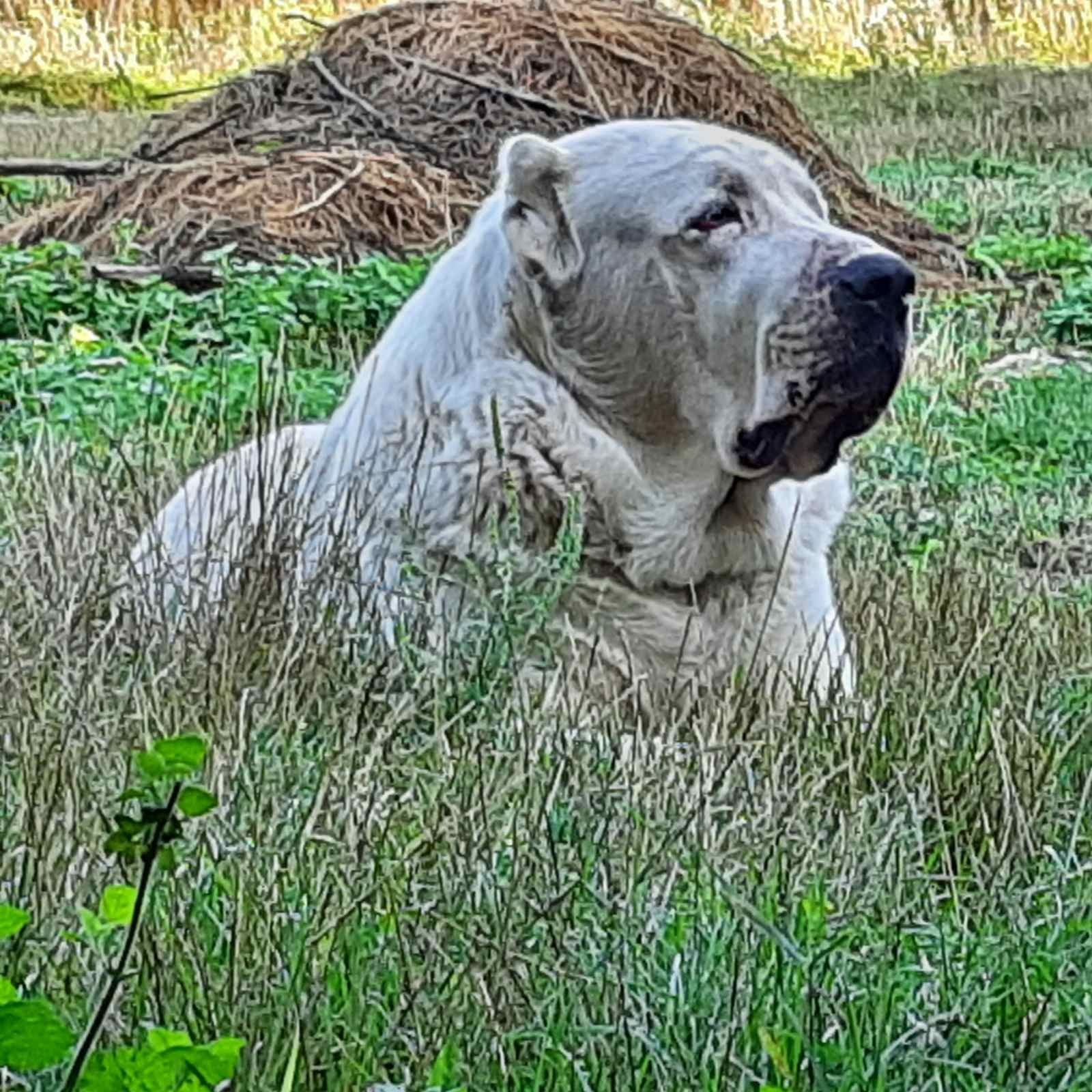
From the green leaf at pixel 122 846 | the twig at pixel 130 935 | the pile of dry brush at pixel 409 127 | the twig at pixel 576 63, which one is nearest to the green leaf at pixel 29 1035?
the twig at pixel 130 935

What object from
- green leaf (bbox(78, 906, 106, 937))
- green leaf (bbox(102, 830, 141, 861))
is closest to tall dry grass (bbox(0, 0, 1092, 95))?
green leaf (bbox(78, 906, 106, 937))

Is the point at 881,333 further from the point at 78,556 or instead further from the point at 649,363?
the point at 78,556

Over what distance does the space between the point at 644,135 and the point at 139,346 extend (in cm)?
337

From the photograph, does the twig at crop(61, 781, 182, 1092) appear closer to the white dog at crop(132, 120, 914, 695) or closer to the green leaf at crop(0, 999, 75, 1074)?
the green leaf at crop(0, 999, 75, 1074)

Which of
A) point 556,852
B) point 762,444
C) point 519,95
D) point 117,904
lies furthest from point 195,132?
point 117,904

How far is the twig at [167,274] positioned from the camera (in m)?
8.13

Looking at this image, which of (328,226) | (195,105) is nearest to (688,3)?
(195,105)

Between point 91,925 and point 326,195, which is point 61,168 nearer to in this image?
point 326,195

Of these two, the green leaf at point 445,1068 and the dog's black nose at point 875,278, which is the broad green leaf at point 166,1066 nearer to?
the green leaf at point 445,1068

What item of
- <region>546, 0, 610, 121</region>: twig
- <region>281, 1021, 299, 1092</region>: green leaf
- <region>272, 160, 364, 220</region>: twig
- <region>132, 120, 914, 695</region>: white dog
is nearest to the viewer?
<region>281, 1021, 299, 1092</region>: green leaf

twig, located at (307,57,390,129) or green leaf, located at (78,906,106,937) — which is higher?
green leaf, located at (78,906,106,937)

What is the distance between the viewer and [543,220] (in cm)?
391

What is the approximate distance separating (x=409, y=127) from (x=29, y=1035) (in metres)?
8.76

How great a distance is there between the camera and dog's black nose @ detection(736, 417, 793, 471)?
378 centimetres
